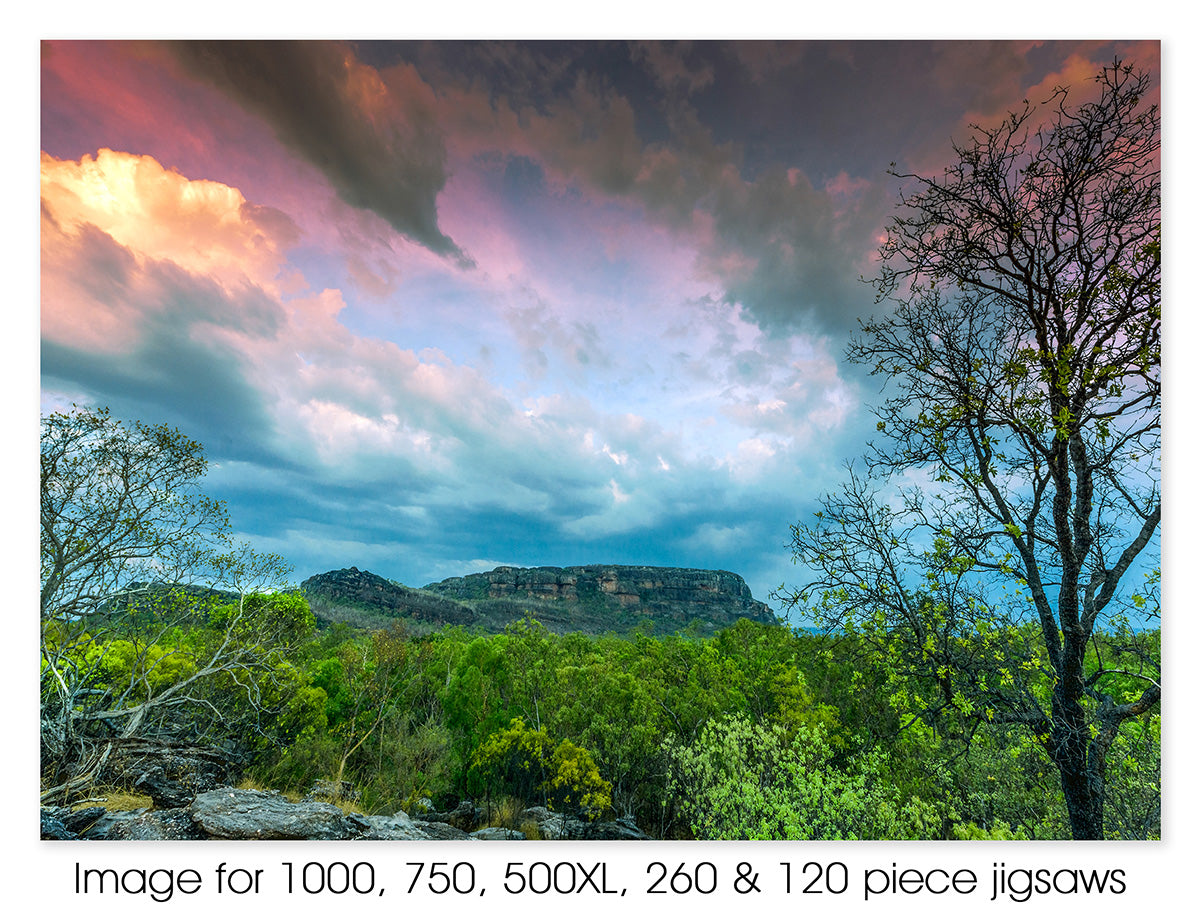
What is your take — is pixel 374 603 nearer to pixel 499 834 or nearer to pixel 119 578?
pixel 119 578

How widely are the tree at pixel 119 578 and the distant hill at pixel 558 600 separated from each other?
9606 mm

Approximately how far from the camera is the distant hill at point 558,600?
61.3ft

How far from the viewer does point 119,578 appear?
4555mm

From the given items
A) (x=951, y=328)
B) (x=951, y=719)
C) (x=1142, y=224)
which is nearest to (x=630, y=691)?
(x=951, y=719)

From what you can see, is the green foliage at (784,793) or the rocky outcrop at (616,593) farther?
the rocky outcrop at (616,593)

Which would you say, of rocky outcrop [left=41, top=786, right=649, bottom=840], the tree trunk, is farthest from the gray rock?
the tree trunk

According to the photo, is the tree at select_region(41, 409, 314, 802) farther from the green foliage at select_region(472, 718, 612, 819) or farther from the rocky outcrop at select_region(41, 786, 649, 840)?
the green foliage at select_region(472, 718, 612, 819)

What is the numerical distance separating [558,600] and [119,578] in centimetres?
2309

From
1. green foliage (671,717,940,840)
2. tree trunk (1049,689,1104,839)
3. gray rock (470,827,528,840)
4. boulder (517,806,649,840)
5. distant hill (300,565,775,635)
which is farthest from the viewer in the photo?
distant hill (300,565,775,635)

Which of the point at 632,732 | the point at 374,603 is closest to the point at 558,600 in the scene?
Answer: the point at 374,603

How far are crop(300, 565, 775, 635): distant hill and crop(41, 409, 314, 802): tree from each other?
378 inches

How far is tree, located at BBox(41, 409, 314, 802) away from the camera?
13.4 ft

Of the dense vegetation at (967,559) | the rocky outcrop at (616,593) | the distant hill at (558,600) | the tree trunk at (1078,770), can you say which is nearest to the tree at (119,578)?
the dense vegetation at (967,559)

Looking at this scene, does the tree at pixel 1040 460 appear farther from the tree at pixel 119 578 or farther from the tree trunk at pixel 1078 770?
the tree at pixel 119 578
